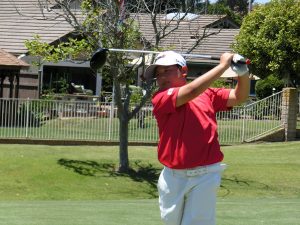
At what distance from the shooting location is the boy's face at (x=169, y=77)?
15.3ft

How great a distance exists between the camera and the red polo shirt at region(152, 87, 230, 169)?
4.49 m

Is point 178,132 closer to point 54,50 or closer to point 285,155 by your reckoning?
point 54,50

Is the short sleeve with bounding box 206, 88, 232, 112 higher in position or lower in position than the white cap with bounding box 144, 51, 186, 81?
lower

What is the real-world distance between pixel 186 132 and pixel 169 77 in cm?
45

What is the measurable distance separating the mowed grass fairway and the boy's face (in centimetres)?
499

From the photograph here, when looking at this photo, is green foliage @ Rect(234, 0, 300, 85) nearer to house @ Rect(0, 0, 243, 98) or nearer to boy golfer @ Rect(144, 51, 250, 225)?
house @ Rect(0, 0, 243, 98)

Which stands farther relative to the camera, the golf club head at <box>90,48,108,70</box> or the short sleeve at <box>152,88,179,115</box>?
the golf club head at <box>90,48,108,70</box>

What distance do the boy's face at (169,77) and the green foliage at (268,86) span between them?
26456mm

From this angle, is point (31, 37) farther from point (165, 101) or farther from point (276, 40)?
point (165, 101)

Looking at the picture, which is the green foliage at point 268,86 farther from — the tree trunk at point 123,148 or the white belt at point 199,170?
the white belt at point 199,170

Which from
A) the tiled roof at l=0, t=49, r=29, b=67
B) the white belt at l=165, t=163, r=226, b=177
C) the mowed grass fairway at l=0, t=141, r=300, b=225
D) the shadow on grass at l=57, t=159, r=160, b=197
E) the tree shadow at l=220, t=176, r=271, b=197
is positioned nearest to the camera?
the white belt at l=165, t=163, r=226, b=177

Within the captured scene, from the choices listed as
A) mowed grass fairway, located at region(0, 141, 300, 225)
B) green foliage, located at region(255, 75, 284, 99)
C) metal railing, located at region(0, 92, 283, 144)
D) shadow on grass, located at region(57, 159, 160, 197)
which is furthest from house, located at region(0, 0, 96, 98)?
shadow on grass, located at region(57, 159, 160, 197)

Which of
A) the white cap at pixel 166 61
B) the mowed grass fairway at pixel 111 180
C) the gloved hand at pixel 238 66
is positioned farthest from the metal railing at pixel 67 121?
→ the gloved hand at pixel 238 66

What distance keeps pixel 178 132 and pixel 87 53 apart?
11602 millimetres
